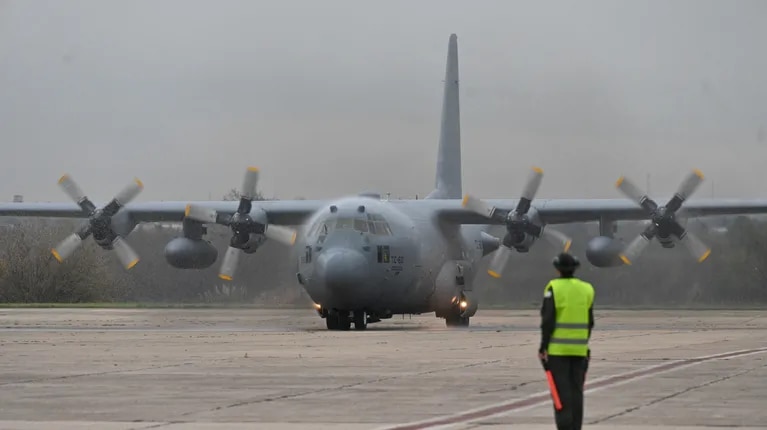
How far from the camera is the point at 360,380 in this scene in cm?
1917

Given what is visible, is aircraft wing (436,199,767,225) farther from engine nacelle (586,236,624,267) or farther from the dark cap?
the dark cap

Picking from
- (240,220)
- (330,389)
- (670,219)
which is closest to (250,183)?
(240,220)

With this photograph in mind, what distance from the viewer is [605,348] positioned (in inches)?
1043

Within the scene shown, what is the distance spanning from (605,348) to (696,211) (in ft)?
57.4

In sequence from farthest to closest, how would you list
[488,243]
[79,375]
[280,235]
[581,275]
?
[581,275]
[488,243]
[280,235]
[79,375]

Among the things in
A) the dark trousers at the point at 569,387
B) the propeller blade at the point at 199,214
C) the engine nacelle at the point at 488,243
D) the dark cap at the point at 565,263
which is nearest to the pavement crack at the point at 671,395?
the dark trousers at the point at 569,387

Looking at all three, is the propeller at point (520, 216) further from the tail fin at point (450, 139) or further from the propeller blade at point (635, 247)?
the tail fin at point (450, 139)

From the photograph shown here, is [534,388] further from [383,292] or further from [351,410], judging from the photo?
[383,292]

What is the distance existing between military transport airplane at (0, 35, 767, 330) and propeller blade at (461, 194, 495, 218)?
43mm

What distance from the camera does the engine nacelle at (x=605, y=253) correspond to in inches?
1588

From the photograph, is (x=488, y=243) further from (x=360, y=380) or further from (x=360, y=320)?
(x=360, y=380)

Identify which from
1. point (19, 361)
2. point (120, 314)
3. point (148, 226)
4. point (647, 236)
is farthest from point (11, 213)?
point (19, 361)

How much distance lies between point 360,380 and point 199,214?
24.2 metres

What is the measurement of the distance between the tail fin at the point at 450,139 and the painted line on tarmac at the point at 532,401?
24.6m
